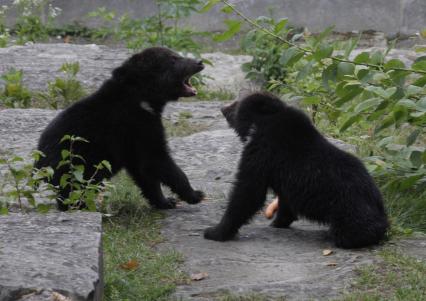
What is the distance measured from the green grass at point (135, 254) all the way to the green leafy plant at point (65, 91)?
112 inches

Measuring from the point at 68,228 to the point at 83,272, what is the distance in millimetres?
617

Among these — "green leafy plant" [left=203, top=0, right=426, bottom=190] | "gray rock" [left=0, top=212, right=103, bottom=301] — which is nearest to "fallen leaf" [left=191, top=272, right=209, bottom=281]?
"gray rock" [left=0, top=212, right=103, bottom=301]

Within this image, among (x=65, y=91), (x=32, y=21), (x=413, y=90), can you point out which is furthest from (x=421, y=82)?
(x=32, y=21)

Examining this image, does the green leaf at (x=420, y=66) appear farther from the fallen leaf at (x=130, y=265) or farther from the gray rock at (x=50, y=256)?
the gray rock at (x=50, y=256)

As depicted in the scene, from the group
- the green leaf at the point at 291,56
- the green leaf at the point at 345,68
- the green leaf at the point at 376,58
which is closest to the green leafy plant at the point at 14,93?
the green leaf at the point at 291,56

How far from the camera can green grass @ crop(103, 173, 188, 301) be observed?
454 cm

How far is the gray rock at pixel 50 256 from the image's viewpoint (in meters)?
3.54

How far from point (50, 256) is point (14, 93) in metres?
6.06

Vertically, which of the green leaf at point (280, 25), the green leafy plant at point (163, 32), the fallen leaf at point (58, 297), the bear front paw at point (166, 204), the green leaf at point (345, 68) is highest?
the green leaf at point (280, 25)

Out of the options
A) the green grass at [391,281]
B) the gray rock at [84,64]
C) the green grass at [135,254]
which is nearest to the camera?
the green grass at [391,281]

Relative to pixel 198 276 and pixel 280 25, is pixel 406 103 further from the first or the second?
pixel 198 276

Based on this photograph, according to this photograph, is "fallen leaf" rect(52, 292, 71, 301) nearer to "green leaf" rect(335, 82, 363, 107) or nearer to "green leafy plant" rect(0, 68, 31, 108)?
"green leaf" rect(335, 82, 363, 107)

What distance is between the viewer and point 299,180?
553 centimetres

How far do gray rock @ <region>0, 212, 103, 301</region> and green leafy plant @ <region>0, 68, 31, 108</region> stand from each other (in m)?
5.25
